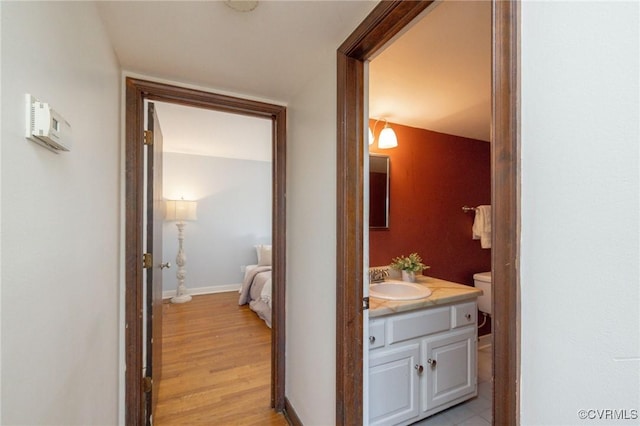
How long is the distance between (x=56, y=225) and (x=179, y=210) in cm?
403

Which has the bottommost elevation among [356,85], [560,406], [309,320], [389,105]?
[309,320]

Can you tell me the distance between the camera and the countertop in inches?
62.8

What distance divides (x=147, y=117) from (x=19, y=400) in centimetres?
161

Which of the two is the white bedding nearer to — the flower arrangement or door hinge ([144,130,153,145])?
the flower arrangement

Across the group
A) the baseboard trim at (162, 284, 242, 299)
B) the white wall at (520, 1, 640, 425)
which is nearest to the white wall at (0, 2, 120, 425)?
the white wall at (520, 1, 640, 425)

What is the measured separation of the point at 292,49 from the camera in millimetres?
1386

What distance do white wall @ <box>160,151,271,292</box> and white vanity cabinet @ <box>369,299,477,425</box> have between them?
13.1 feet

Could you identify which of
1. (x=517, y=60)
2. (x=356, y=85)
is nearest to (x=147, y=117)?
(x=356, y=85)

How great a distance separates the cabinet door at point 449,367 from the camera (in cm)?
179

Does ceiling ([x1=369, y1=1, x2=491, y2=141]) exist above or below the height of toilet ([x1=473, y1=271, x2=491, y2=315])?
above

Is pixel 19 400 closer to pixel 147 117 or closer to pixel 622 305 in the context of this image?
pixel 622 305

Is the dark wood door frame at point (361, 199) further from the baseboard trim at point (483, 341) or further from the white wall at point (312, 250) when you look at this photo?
the baseboard trim at point (483, 341)

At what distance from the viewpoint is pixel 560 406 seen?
58 cm

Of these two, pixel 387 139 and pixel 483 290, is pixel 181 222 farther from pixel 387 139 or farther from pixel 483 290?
pixel 483 290
